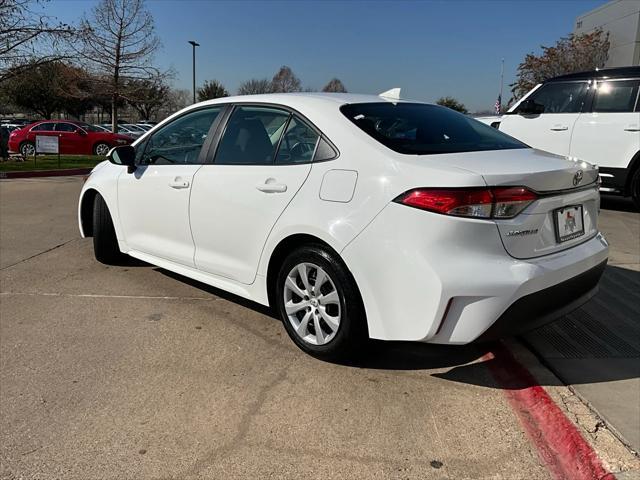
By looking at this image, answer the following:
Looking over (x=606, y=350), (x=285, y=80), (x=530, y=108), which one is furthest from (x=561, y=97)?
(x=285, y=80)

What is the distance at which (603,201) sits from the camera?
9414mm

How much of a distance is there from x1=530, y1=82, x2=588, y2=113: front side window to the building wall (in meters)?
30.4

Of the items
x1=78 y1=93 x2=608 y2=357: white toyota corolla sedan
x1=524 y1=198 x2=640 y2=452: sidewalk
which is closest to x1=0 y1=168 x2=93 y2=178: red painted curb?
x1=78 y1=93 x2=608 y2=357: white toyota corolla sedan

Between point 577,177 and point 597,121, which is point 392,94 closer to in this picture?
point 577,177

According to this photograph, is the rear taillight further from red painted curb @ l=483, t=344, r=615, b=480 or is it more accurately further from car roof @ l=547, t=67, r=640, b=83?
car roof @ l=547, t=67, r=640, b=83

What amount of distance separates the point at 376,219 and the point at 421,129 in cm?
90

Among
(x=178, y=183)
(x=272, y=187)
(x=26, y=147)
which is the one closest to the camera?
(x=272, y=187)

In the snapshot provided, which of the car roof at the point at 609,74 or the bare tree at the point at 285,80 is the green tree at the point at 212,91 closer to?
the bare tree at the point at 285,80

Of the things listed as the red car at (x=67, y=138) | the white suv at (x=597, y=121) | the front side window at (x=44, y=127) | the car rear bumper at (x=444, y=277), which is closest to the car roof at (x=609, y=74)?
the white suv at (x=597, y=121)

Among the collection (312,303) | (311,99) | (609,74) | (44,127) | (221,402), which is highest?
(609,74)

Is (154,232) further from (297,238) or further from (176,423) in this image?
(176,423)

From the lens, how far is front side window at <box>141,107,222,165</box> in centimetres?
409

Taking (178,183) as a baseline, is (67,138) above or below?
above

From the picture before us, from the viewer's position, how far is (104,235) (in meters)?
5.10
